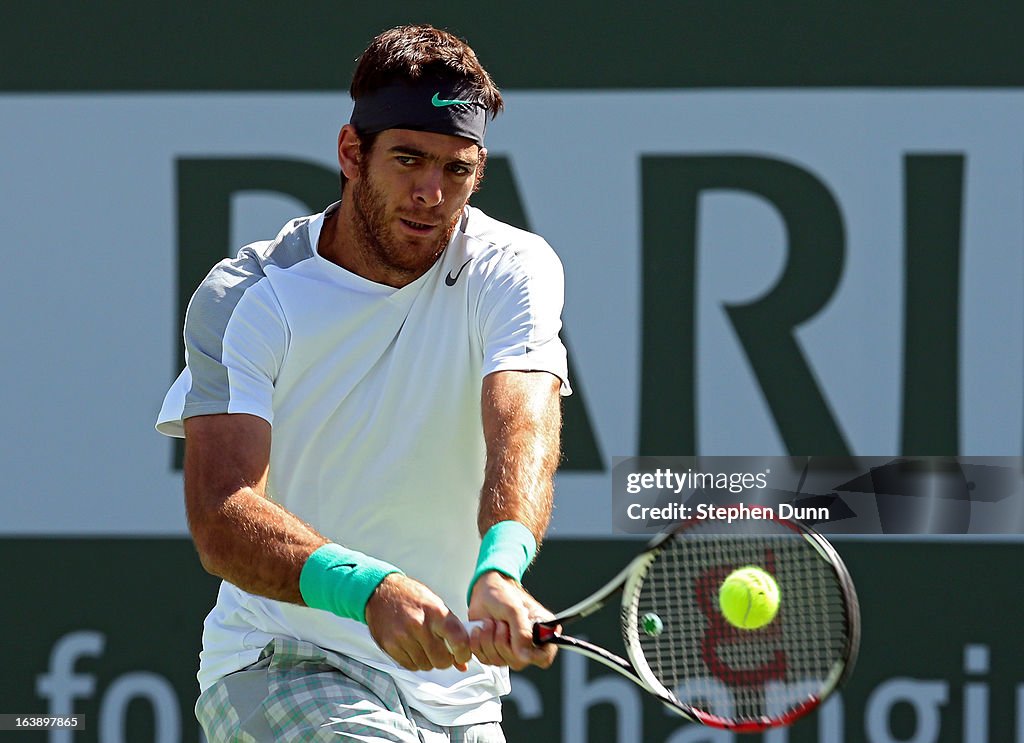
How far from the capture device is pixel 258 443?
98.9 inches

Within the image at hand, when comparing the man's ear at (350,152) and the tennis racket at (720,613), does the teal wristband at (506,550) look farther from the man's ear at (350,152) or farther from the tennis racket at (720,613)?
the man's ear at (350,152)

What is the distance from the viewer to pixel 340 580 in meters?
2.29

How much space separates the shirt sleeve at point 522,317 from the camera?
2.55 metres

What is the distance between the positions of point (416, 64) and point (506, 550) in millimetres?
880

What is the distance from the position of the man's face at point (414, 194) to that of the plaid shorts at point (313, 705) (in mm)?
668

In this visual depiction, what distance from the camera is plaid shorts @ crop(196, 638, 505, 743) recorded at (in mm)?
2484

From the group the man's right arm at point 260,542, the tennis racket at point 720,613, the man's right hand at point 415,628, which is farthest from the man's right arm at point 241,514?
the tennis racket at point 720,613

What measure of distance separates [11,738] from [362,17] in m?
2.25

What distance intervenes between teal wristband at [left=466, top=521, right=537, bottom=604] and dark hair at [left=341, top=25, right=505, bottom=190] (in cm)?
74

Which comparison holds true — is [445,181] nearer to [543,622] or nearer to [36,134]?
[543,622]

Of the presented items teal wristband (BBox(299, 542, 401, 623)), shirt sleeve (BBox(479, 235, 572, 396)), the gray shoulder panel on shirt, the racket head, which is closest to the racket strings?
the racket head

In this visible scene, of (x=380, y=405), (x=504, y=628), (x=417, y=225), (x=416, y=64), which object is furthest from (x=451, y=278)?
(x=504, y=628)

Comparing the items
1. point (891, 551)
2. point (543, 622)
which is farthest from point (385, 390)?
point (891, 551)

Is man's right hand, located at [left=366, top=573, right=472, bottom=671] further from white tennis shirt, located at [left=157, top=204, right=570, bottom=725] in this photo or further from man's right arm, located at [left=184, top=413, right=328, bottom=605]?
white tennis shirt, located at [left=157, top=204, right=570, bottom=725]
